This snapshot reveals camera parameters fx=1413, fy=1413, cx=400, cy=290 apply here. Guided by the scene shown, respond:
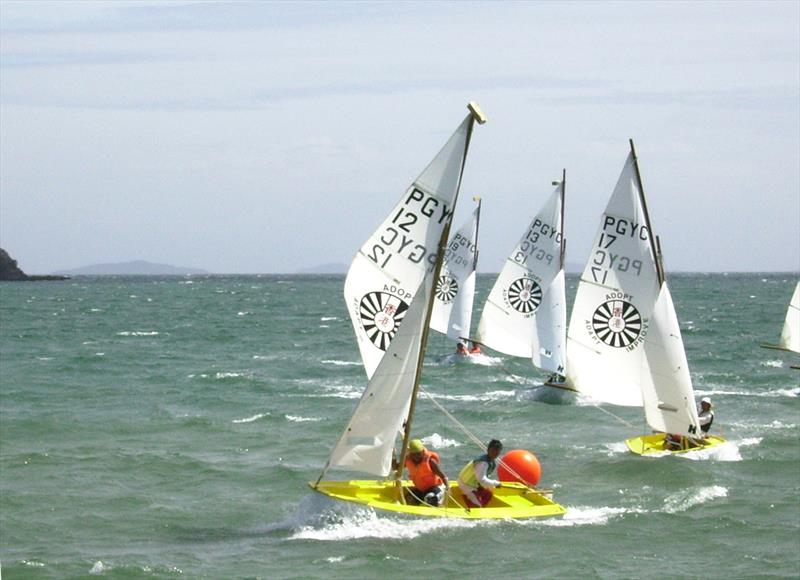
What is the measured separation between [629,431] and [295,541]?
48.8ft

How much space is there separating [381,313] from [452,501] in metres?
3.15

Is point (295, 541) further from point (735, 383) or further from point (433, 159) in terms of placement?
point (735, 383)

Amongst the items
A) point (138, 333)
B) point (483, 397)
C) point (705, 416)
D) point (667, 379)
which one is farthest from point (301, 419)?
point (138, 333)

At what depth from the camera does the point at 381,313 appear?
20641mm

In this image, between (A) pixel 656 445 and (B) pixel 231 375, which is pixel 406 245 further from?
(B) pixel 231 375

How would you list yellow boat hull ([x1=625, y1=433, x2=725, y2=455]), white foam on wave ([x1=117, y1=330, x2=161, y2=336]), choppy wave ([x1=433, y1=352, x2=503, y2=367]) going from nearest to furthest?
yellow boat hull ([x1=625, y1=433, x2=725, y2=455]), choppy wave ([x1=433, y1=352, x2=503, y2=367]), white foam on wave ([x1=117, y1=330, x2=161, y2=336])

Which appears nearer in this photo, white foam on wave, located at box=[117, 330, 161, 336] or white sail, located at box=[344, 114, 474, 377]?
white sail, located at box=[344, 114, 474, 377]

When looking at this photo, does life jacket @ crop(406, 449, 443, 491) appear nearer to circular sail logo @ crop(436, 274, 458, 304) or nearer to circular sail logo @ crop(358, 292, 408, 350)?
circular sail logo @ crop(358, 292, 408, 350)

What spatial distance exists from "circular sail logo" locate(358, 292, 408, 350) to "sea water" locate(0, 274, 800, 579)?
104 inches

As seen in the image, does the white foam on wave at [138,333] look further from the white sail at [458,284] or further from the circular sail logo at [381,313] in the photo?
the circular sail logo at [381,313]

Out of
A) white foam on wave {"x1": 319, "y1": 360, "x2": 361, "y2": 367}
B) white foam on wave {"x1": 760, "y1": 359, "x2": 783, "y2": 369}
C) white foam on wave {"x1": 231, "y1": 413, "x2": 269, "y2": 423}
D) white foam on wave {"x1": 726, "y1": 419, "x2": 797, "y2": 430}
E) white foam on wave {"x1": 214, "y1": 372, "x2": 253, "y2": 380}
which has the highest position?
white foam on wave {"x1": 726, "y1": 419, "x2": 797, "y2": 430}

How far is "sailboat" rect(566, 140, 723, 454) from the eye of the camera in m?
28.1

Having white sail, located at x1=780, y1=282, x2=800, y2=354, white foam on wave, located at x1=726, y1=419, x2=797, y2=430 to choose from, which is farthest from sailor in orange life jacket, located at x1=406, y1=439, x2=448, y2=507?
white sail, located at x1=780, y1=282, x2=800, y2=354

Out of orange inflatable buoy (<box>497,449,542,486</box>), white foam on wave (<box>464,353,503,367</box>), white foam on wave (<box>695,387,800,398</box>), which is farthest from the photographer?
white foam on wave (<box>464,353,503,367</box>)
